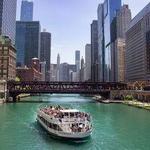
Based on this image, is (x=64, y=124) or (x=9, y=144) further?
(x=64, y=124)

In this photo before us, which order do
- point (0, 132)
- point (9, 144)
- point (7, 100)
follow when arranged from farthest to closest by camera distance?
point (7, 100) → point (0, 132) → point (9, 144)

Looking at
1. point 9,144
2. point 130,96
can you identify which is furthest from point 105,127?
point 130,96

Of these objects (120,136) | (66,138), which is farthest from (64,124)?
(120,136)

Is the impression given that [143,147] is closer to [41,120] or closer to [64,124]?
[64,124]

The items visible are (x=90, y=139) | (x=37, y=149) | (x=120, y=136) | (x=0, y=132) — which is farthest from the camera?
(x=0, y=132)

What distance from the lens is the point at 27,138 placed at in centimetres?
6109

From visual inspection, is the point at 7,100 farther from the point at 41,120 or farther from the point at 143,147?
the point at 143,147

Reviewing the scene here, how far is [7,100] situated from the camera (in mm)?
183500

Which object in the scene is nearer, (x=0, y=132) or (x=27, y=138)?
(x=27, y=138)

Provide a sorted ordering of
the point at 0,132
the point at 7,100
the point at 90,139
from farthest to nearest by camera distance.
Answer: the point at 7,100
the point at 0,132
the point at 90,139

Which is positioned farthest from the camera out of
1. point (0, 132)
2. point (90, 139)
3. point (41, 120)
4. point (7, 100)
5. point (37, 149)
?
point (7, 100)

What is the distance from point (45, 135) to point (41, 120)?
12224mm

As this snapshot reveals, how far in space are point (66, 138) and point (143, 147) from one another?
13857mm

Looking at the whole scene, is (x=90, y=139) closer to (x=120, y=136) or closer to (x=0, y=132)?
(x=120, y=136)
